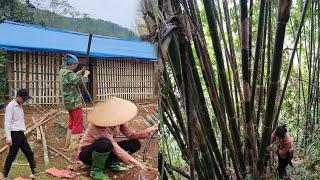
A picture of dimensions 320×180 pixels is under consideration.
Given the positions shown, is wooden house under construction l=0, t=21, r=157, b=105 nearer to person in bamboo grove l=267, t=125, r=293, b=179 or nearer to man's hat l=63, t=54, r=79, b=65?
man's hat l=63, t=54, r=79, b=65

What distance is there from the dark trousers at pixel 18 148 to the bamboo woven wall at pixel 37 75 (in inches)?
3.8

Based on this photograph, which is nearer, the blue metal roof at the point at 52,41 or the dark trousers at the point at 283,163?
the blue metal roof at the point at 52,41

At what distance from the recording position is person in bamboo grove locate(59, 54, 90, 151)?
0.95 meters

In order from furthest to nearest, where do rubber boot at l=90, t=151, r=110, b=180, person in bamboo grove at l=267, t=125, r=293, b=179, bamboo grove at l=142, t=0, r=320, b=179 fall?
person in bamboo grove at l=267, t=125, r=293, b=179, rubber boot at l=90, t=151, r=110, b=180, bamboo grove at l=142, t=0, r=320, b=179

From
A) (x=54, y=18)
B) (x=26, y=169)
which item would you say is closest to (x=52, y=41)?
(x=54, y=18)

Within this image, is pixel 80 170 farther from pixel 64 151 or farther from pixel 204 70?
pixel 204 70

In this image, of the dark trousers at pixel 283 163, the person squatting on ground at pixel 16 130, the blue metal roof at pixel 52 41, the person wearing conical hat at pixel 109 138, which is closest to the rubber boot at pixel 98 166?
the person wearing conical hat at pixel 109 138

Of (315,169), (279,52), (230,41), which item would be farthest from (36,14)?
(315,169)

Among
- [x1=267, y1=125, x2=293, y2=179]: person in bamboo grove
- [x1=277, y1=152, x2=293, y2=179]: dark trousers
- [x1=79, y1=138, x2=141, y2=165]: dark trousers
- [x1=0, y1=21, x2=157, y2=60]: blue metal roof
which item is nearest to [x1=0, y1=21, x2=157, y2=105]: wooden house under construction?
[x1=0, y1=21, x2=157, y2=60]: blue metal roof

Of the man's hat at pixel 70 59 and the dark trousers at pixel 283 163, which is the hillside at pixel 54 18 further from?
the dark trousers at pixel 283 163

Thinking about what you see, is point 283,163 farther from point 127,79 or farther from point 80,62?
point 80,62

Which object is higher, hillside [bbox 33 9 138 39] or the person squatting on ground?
hillside [bbox 33 9 138 39]

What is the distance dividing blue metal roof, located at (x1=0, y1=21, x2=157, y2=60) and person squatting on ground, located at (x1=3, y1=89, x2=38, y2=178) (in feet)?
0.37

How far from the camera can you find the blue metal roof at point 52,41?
37.2 inches
